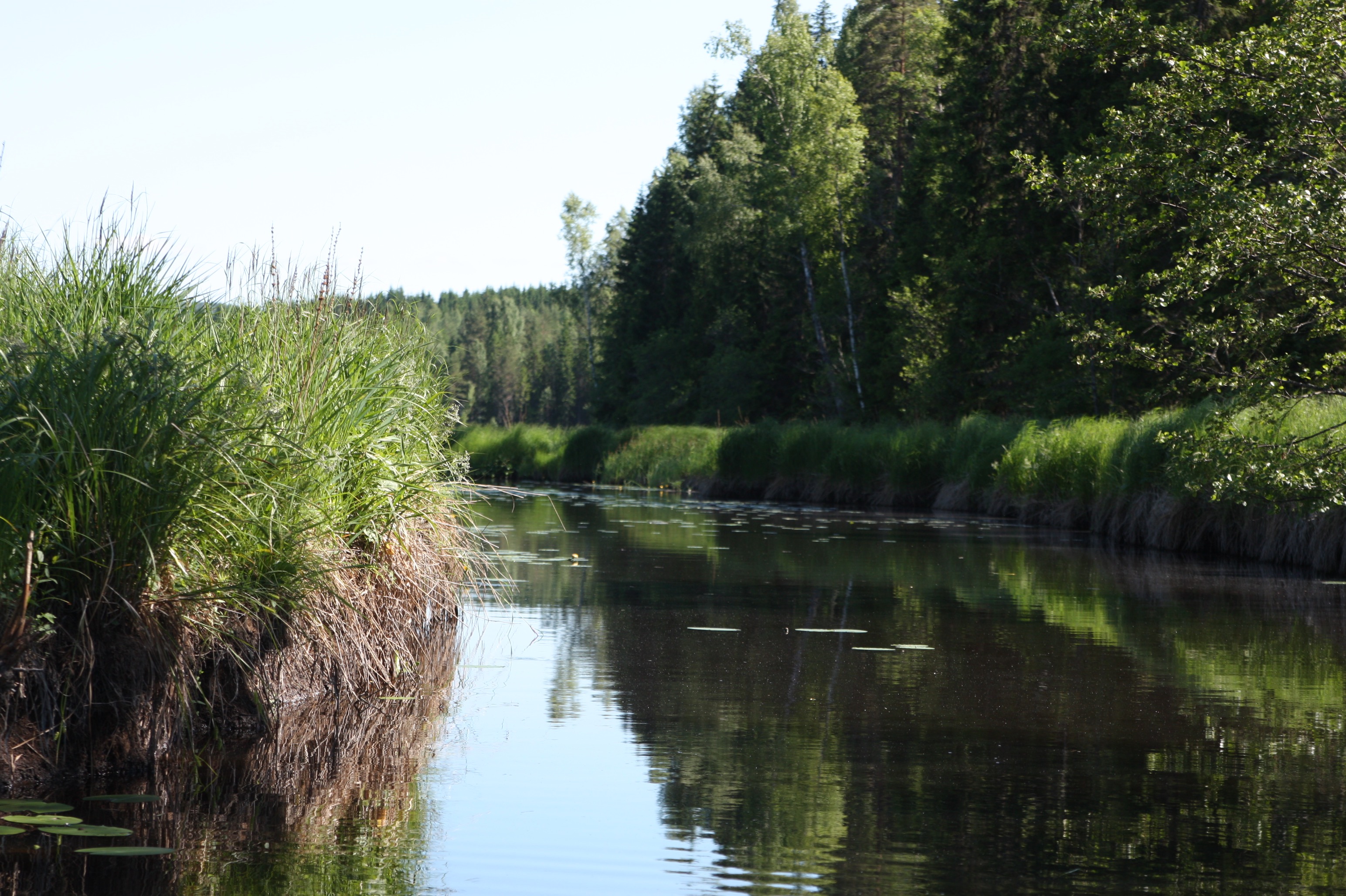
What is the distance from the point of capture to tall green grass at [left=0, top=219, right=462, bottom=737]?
15.9ft

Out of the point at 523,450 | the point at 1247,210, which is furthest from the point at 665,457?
the point at 1247,210

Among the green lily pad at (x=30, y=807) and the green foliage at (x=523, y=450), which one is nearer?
the green lily pad at (x=30, y=807)

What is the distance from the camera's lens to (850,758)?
5.42 m

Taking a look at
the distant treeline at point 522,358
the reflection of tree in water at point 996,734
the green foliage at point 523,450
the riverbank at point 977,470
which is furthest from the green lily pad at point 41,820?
the distant treeline at point 522,358

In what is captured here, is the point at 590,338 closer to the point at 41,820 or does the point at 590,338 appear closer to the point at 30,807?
the point at 30,807

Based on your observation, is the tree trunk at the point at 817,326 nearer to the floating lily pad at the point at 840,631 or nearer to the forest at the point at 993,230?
the forest at the point at 993,230

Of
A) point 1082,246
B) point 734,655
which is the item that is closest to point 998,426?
point 1082,246

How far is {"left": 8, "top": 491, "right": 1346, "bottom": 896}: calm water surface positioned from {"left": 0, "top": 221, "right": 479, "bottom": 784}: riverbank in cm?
65

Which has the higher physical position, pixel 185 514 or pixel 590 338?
pixel 590 338

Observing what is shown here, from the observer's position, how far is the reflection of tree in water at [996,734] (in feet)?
13.6

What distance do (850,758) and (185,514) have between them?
8.88 feet

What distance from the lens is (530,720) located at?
6133mm

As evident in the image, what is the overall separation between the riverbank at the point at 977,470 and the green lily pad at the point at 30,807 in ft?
16.7

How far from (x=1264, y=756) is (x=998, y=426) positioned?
19694 millimetres
